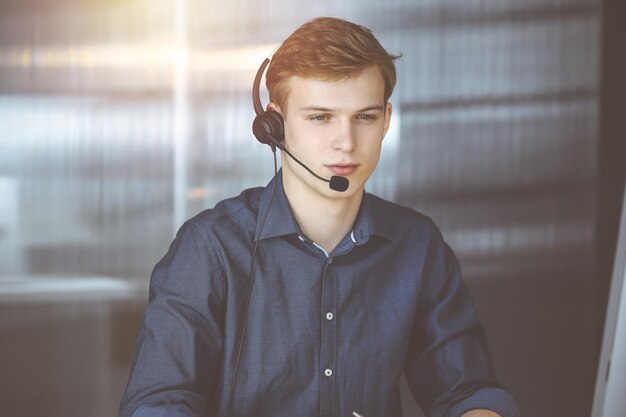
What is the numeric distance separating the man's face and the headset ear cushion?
0.03m

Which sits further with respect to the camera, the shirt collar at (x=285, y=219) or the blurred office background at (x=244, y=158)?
the blurred office background at (x=244, y=158)

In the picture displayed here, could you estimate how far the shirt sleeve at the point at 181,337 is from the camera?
1.26 metres

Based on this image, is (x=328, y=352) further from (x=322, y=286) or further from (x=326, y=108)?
(x=326, y=108)

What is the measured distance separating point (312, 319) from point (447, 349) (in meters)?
0.26

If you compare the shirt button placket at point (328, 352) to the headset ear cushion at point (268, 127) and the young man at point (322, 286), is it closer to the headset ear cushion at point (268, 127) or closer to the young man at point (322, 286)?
the young man at point (322, 286)

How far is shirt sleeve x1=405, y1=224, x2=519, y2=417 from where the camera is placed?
141 centimetres

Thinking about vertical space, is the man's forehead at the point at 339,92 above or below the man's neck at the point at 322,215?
above

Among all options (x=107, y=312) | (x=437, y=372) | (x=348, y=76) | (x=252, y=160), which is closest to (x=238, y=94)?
(x=252, y=160)

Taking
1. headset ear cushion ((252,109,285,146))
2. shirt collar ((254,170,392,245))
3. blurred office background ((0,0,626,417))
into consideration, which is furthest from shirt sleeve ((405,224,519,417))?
blurred office background ((0,0,626,417))

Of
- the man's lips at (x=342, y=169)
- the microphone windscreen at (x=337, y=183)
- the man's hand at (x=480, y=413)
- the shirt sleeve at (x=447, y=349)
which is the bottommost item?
the man's hand at (x=480, y=413)

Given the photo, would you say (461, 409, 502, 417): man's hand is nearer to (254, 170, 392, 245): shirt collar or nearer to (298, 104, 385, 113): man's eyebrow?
(254, 170, 392, 245): shirt collar

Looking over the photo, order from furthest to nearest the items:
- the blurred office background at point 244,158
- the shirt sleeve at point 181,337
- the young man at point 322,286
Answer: the blurred office background at point 244,158 → the young man at point 322,286 → the shirt sleeve at point 181,337

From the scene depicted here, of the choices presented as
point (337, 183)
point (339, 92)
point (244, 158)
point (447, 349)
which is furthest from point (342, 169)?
point (244, 158)

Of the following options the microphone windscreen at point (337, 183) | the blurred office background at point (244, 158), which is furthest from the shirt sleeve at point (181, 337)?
the blurred office background at point (244, 158)
